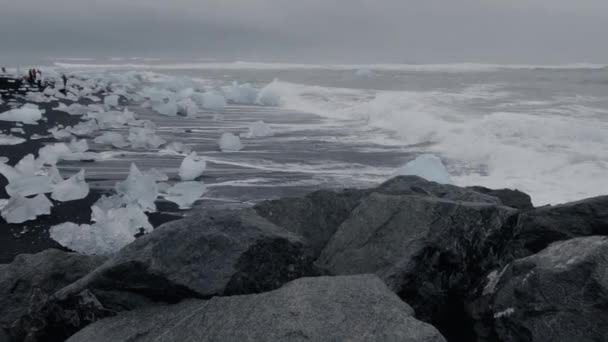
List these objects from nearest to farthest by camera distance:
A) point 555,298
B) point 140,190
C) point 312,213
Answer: point 555,298 → point 312,213 → point 140,190

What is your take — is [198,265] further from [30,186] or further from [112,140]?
[112,140]

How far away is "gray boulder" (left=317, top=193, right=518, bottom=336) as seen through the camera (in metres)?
3.26

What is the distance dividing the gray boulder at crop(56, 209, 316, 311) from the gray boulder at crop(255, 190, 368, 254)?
126 centimetres

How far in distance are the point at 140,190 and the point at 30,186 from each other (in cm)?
142

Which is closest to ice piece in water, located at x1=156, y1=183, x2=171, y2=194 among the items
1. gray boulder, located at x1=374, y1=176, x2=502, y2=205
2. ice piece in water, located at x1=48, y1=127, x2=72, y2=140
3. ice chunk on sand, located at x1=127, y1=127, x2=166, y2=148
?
gray boulder, located at x1=374, y1=176, x2=502, y2=205

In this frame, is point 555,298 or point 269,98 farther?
point 269,98

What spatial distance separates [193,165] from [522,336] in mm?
Result: 6522

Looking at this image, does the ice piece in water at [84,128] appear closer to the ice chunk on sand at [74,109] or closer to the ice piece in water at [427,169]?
the ice chunk on sand at [74,109]

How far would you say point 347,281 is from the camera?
2.74 m

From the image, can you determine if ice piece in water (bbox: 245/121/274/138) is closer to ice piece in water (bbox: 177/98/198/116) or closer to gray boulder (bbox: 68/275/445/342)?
ice piece in water (bbox: 177/98/198/116)

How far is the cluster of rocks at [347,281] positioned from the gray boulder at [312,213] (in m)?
0.46

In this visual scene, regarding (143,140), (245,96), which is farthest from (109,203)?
(245,96)

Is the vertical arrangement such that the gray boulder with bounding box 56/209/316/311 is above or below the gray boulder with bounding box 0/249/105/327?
above

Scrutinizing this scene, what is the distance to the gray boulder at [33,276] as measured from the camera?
3.53 m
